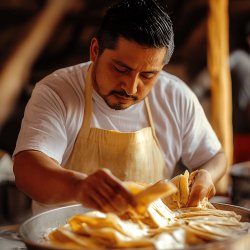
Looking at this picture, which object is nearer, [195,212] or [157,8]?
[195,212]

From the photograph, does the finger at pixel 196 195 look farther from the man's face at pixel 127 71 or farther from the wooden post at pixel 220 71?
the wooden post at pixel 220 71

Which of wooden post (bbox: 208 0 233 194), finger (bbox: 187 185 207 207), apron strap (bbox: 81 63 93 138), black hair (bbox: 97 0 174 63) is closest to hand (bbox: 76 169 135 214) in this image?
finger (bbox: 187 185 207 207)

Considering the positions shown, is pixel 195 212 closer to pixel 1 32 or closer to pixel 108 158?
pixel 108 158

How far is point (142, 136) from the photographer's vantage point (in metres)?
2.93

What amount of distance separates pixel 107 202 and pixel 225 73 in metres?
4.02

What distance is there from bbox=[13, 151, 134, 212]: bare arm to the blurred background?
165 inches

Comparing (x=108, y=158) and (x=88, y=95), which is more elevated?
(x=88, y=95)

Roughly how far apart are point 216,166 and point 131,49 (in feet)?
3.00

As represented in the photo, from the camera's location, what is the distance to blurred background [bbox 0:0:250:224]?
269 inches

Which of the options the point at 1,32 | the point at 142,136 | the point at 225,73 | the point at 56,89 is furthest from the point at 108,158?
the point at 1,32

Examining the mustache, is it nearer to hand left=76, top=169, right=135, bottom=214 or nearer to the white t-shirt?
the white t-shirt

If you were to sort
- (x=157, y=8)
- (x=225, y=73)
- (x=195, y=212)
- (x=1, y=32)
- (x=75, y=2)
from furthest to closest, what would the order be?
(x=1, y=32) → (x=75, y=2) → (x=225, y=73) → (x=157, y=8) → (x=195, y=212)

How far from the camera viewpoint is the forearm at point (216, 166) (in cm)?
287

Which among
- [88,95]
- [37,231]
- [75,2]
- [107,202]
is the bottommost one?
[37,231]
